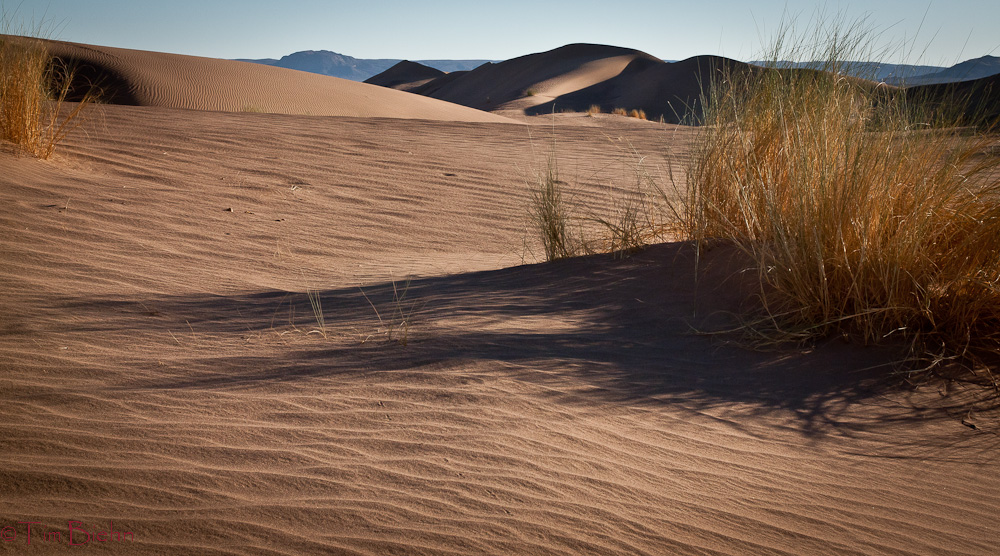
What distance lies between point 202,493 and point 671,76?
1851 inches

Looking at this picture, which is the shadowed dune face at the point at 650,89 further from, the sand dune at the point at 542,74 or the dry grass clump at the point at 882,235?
the dry grass clump at the point at 882,235

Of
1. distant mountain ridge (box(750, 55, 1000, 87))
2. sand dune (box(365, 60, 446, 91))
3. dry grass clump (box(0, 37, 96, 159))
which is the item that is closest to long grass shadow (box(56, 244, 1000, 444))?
distant mountain ridge (box(750, 55, 1000, 87))

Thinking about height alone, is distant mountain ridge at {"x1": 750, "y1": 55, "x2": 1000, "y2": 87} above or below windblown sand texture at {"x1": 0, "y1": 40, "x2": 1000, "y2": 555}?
above

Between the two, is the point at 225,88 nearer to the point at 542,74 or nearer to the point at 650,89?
the point at 650,89

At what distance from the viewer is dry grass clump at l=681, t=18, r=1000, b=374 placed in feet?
11.0

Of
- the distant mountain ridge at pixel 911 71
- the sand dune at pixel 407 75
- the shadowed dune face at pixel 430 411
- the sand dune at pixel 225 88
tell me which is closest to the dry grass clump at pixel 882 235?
the distant mountain ridge at pixel 911 71

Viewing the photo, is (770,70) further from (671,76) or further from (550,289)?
(671,76)

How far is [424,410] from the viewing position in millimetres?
2732

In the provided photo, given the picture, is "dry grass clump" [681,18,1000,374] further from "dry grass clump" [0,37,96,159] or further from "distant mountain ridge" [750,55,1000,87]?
"dry grass clump" [0,37,96,159]

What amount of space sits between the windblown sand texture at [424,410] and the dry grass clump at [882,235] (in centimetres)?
28

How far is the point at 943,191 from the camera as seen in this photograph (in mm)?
3529

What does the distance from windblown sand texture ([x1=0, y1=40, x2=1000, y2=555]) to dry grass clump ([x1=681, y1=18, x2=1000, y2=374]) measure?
0.28m

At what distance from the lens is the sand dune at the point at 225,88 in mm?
17828

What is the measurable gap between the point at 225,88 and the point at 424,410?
1893 centimetres
